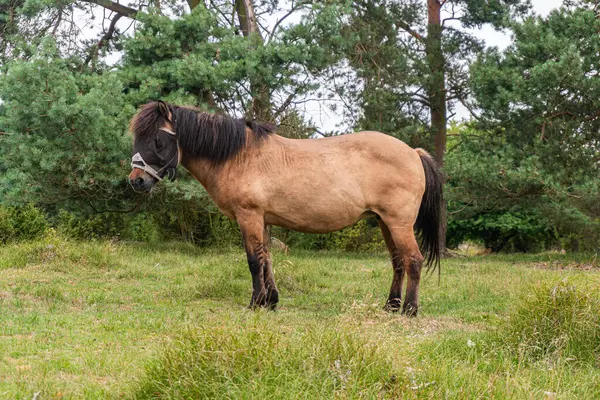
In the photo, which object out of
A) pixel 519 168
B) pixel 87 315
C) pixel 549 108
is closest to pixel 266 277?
pixel 87 315

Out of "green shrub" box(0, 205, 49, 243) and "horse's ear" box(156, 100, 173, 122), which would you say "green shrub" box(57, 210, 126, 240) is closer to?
"green shrub" box(0, 205, 49, 243)

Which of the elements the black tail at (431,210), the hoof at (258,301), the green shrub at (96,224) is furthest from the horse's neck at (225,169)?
the green shrub at (96,224)

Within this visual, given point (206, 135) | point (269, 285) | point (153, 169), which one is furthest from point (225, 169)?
point (269, 285)

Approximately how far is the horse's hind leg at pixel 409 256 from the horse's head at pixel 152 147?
8.25ft

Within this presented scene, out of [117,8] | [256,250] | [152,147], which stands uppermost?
[117,8]

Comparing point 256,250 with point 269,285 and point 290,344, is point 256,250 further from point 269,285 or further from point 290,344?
point 290,344

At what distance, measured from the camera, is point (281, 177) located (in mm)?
6566

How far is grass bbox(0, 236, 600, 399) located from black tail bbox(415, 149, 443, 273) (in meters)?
0.72

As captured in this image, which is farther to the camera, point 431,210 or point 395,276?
point 431,210

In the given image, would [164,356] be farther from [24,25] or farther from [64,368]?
[24,25]

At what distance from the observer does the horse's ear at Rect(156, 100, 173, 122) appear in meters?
6.44

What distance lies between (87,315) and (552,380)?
4200 millimetres

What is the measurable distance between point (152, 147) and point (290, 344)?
352 cm

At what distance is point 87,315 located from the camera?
5.87 meters
